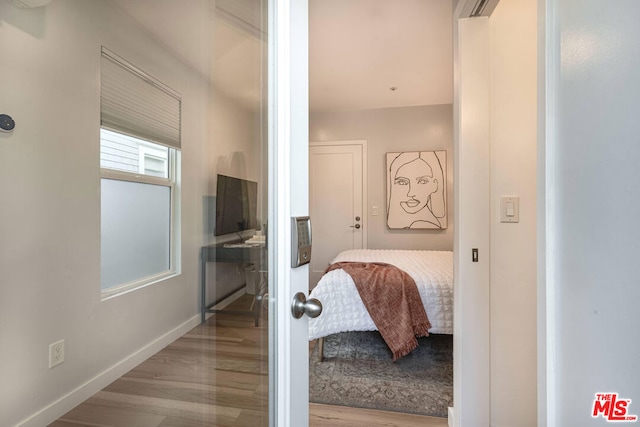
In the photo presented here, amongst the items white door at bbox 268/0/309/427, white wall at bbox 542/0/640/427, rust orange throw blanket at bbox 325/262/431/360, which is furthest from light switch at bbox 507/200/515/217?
white door at bbox 268/0/309/427

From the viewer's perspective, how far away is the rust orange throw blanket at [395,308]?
2.09 metres

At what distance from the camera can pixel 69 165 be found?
2.85 feet

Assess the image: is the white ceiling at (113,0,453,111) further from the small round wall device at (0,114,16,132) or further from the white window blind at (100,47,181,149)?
the small round wall device at (0,114,16,132)

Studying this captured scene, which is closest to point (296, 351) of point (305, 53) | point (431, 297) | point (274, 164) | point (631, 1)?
point (274, 164)

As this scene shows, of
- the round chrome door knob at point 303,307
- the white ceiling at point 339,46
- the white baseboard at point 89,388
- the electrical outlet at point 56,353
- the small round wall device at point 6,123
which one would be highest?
the white ceiling at point 339,46

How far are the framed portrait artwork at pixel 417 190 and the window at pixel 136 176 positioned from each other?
3.51 m

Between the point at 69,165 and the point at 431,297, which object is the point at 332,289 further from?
the point at 69,165

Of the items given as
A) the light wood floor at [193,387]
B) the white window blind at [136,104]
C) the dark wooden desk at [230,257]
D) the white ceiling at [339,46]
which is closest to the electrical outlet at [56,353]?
the light wood floor at [193,387]

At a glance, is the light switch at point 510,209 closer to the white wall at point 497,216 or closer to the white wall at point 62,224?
the white wall at point 497,216

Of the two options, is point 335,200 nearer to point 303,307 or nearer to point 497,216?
point 497,216

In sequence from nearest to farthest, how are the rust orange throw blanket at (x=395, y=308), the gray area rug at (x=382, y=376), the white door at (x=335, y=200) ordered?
the gray area rug at (x=382, y=376) → the rust orange throw blanket at (x=395, y=308) → the white door at (x=335, y=200)

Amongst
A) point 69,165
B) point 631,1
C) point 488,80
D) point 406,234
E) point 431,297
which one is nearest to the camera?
point 631,1

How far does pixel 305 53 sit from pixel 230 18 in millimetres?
386

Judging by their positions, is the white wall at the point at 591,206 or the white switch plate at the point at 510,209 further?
the white switch plate at the point at 510,209
